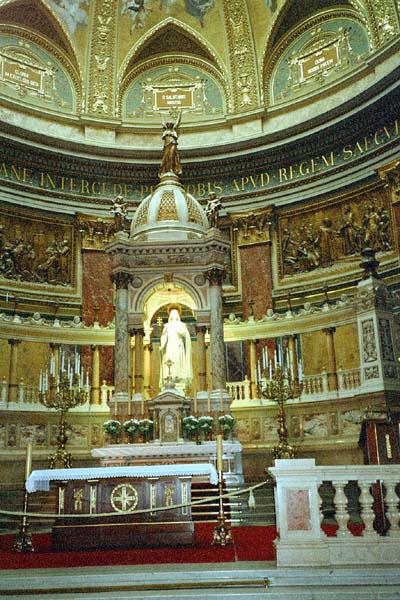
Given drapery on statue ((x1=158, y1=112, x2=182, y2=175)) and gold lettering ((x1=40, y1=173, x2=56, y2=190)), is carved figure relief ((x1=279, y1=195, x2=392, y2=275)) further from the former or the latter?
→ gold lettering ((x1=40, y1=173, x2=56, y2=190))

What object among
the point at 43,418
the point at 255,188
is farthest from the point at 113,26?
the point at 43,418

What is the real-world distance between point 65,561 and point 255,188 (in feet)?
51.0

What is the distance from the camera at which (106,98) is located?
23.1m

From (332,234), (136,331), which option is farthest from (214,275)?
(332,234)

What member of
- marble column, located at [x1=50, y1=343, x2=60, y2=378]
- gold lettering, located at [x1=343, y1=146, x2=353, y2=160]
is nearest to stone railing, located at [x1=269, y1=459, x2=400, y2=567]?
marble column, located at [x1=50, y1=343, x2=60, y2=378]

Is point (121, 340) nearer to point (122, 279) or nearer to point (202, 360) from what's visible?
point (122, 279)

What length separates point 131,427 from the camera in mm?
13500

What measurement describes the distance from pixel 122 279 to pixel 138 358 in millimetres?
1843

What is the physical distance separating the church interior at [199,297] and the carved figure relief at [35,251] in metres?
0.06

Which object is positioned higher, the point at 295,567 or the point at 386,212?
the point at 386,212

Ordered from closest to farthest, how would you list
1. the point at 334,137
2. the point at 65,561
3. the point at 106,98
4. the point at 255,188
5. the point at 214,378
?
the point at 65,561, the point at 214,378, the point at 334,137, the point at 255,188, the point at 106,98

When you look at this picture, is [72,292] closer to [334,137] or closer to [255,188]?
[255,188]

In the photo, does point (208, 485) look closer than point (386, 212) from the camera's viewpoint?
Yes

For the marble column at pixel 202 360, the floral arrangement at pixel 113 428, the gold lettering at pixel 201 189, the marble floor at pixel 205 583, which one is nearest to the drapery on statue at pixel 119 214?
the marble column at pixel 202 360
